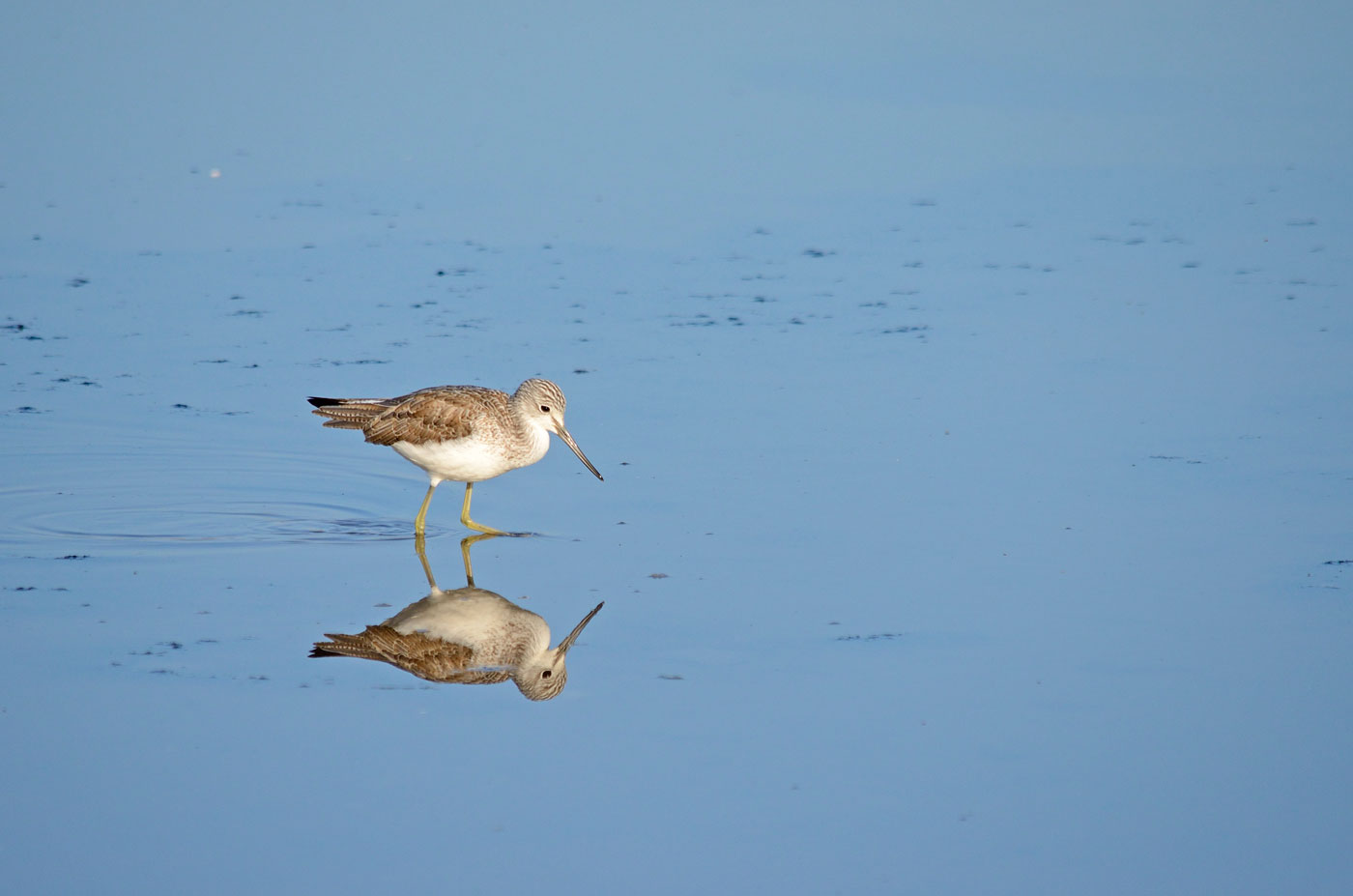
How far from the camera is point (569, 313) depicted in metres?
12.0

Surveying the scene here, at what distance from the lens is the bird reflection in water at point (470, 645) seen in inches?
287

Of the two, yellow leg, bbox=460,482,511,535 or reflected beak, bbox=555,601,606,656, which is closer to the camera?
reflected beak, bbox=555,601,606,656

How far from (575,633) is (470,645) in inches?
18.6

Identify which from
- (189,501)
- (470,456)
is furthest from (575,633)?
(189,501)

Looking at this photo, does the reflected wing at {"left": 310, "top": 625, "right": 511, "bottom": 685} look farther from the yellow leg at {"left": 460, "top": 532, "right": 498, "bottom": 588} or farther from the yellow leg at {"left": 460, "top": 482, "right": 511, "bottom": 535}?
the yellow leg at {"left": 460, "top": 482, "right": 511, "bottom": 535}

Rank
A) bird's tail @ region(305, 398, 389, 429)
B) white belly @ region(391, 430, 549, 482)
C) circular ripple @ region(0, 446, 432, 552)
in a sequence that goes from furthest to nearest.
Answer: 1. bird's tail @ region(305, 398, 389, 429)
2. white belly @ region(391, 430, 549, 482)
3. circular ripple @ region(0, 446, 432, 552)

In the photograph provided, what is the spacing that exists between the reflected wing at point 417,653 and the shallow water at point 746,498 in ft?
0.37

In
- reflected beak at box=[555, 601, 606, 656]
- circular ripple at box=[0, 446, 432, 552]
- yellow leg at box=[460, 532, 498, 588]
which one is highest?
circular ripple at box=[0, 446, 432, 552]

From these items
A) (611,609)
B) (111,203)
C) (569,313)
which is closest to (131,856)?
(611,609)

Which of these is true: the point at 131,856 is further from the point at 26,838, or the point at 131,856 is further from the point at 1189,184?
the point at 1189,184

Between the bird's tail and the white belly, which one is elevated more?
the bird's tail

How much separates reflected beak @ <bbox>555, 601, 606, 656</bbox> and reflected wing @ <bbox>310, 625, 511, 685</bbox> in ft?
0.98

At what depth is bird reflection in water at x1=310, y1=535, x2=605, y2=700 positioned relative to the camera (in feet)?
23.9

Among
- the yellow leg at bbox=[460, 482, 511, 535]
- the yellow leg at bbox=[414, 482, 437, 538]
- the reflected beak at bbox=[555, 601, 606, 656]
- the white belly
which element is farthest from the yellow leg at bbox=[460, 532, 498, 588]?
the reflected beak at bbox=[555, 601, 606, 656]
